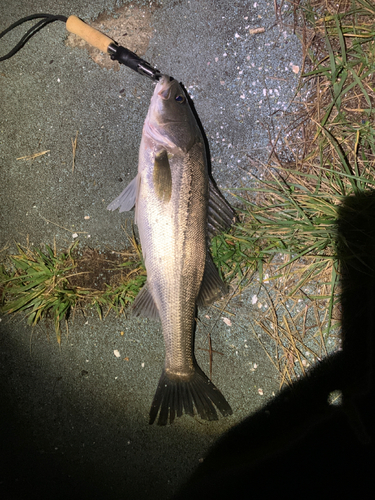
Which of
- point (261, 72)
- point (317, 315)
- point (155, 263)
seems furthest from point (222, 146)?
point (317, 315)

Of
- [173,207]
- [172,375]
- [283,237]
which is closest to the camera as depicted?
[173,207]

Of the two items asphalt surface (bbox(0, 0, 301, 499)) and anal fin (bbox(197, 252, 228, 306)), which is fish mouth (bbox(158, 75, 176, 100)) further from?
anal fin (bbox(197, 252, 228, 306))

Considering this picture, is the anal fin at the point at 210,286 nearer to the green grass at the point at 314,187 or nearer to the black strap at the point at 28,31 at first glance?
the green grass at the point at 314,187

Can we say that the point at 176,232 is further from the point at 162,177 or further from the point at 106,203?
the point at 106,203

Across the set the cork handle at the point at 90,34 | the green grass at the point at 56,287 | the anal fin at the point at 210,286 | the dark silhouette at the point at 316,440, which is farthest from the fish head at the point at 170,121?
the dark silhouette at the point at 316,440

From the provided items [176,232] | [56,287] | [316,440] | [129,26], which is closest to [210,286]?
[176,232]

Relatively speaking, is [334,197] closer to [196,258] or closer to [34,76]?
[196,258]
